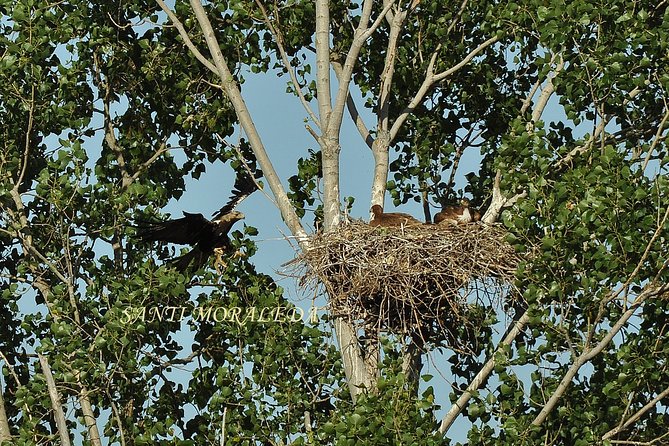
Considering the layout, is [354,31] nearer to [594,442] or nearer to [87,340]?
[87,340]

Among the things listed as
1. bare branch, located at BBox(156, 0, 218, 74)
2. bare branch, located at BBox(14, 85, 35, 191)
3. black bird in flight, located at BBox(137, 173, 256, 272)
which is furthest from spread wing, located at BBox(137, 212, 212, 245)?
bare branch, located at BBox(156, 0, 218, 74)

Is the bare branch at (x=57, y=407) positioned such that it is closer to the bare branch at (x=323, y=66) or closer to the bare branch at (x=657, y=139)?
the bare branch at (x=323, y=66)

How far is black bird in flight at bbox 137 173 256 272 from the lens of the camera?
18406mm

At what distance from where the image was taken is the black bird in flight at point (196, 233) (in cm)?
1841

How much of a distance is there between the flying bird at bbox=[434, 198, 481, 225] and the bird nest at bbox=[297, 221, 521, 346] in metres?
0.40

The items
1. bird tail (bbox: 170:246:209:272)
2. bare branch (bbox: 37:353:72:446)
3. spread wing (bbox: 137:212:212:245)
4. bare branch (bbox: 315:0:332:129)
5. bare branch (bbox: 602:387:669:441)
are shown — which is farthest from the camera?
bird tail (bbox: 170:246:209:272)

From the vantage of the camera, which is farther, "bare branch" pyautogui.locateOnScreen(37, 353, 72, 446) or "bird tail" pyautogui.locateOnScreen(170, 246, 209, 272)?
"bird tail" pyautogui.locateOnScreen(170, 246, 209, 272)

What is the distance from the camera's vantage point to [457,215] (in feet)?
58.1

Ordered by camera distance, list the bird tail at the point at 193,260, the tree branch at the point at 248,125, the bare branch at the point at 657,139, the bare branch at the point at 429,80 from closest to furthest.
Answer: the bare branch at the point at 657,139 < the tree branch at the point at 248,125 < the bird tail at the point at 193,260 < the bare branch at the point at 429,80

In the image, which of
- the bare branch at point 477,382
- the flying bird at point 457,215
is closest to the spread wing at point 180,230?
the flying bird at point 457,215

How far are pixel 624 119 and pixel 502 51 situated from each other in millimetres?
2479

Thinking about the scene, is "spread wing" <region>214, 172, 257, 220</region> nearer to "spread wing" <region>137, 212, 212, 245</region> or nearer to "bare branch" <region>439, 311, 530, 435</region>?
"spread wing" <region>137, 212, 212, 245</region>

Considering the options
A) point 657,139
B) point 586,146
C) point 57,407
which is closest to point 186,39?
point 57,407

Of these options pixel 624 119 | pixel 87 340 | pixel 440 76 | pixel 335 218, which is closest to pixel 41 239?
pixel 87 340
